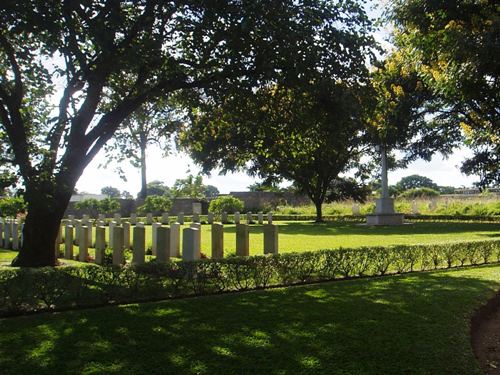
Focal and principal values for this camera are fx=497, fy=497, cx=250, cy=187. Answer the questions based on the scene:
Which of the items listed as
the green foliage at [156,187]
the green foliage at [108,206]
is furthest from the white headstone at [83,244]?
the green foliage at [156,187]

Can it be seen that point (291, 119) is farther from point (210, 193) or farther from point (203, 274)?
point (210, 193)

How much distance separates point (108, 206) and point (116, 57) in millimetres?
31115

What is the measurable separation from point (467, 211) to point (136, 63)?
2909 centimetres

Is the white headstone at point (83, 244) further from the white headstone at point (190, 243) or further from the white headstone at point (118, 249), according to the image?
the white headstone at point (190, 243)

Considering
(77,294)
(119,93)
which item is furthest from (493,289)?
(119,93)

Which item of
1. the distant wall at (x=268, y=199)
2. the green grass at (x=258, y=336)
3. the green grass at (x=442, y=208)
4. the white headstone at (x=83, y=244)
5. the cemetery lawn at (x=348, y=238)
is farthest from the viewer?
the distant wall at (x=268, y=199)

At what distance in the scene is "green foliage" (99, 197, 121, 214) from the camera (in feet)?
121

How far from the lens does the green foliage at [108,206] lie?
36969mm

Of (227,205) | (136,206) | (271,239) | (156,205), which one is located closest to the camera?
(271,239)

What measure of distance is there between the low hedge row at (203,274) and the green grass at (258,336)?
0.43m

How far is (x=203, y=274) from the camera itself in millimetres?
7371

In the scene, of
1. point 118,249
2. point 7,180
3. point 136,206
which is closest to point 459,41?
point 7,180

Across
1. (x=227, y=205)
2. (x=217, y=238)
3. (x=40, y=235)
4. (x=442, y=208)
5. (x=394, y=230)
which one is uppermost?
(x=227, y=205)

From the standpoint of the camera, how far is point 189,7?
8375mm
